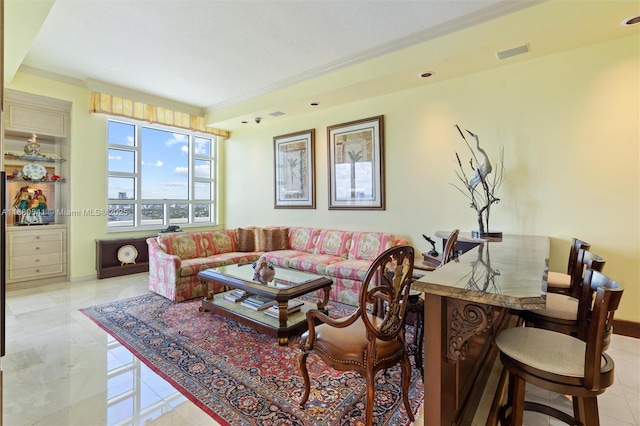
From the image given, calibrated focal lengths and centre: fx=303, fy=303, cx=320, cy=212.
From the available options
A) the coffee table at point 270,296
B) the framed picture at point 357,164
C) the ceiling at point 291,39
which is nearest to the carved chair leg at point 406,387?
the coffee table at point 270,296

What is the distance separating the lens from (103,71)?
4449 mm

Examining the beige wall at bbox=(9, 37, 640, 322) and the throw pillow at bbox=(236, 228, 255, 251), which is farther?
the throw pillow at bbox=(236, 228, 255, 251)

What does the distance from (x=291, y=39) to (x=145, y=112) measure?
338 cm

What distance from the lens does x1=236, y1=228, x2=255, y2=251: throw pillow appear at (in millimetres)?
5117

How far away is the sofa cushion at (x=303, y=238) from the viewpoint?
499 centimetres

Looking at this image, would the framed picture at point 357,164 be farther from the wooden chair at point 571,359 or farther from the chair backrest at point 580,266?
the wooden chair at point 571,359

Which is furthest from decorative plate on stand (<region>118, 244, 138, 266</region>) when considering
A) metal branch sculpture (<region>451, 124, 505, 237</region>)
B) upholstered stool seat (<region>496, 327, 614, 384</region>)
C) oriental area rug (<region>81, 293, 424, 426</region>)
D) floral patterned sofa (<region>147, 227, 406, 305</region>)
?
upholstered stool seat (<region>496, 327, 614, 384</region>)

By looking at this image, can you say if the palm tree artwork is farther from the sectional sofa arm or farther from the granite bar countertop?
the granite bar countertop

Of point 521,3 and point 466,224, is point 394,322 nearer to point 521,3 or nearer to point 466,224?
point 466,224

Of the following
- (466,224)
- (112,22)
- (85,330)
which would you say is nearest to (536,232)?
(466,224)

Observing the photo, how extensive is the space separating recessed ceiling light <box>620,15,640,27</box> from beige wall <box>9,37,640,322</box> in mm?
305

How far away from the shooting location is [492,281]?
1.29 metres

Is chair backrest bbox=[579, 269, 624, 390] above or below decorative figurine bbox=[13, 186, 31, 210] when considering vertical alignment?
below

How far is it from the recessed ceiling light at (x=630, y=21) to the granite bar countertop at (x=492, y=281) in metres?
2.36
